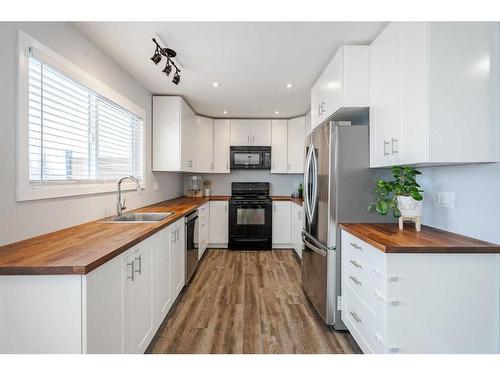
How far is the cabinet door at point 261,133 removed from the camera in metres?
4.69

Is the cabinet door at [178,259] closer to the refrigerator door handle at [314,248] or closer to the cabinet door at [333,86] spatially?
the refrigerator door handle at [314,248]

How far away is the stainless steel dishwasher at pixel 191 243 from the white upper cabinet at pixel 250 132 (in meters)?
1.90

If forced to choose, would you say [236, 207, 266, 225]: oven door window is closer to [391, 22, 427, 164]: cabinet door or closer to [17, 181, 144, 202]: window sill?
[17, 181, 144, 202]: window sill

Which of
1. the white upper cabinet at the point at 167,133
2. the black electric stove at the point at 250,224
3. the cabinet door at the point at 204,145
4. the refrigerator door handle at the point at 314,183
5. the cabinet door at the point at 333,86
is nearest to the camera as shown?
the cabinet door at the point at 333,86

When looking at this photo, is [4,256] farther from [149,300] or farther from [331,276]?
[331,276]

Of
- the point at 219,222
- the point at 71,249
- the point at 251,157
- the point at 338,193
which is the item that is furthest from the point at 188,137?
the point at 71,249

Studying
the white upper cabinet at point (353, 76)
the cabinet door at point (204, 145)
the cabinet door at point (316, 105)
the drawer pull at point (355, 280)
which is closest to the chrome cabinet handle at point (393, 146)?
the white upper cabinet at point (353, 76)

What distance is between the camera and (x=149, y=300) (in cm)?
Answer: 181

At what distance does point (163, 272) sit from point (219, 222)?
2356 mm

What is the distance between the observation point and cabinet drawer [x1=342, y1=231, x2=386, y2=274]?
4.84ft

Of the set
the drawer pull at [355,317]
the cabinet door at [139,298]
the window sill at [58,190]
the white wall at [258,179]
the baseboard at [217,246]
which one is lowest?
the baseboard at [217,246]

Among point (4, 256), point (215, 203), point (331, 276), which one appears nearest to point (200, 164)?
point (215, 203)

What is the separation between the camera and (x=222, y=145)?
4.71 meters

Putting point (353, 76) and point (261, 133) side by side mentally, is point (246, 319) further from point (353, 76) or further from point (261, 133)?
point (261, 133)
